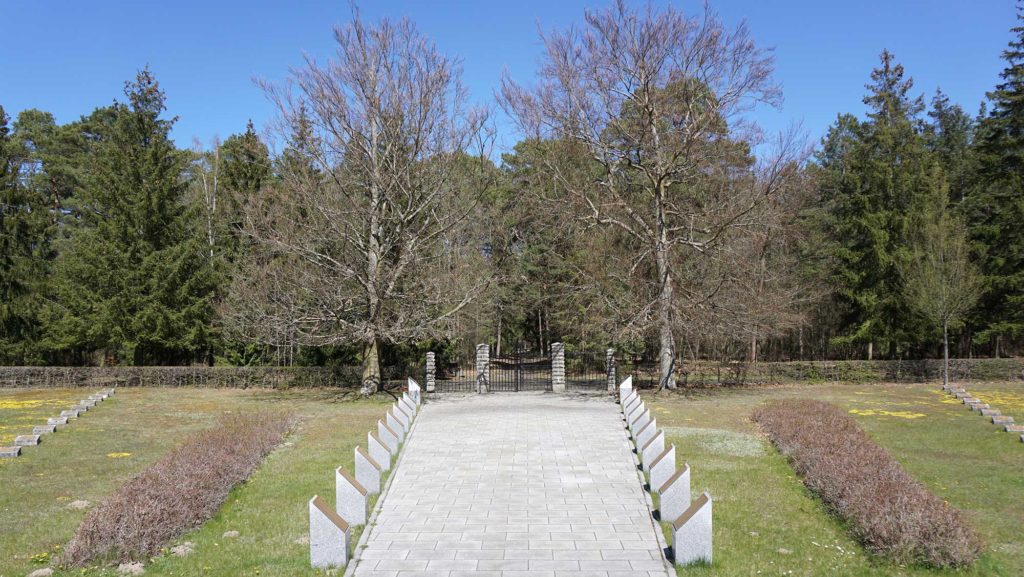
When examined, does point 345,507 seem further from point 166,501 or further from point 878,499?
point 878,499

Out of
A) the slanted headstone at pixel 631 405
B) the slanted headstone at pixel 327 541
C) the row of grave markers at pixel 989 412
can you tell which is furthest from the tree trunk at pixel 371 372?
the row of grave markers at pixel 989 412

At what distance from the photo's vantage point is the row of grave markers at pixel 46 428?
14578mm

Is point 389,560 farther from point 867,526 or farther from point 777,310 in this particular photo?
point 777,310

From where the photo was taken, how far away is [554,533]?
29.4 feet

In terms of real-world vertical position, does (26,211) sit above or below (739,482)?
above

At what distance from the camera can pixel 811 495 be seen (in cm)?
1105

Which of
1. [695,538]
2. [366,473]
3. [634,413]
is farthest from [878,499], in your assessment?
[634,413]

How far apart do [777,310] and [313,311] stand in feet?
64.5

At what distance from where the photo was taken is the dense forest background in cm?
2508

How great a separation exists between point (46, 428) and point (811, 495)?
1758cm

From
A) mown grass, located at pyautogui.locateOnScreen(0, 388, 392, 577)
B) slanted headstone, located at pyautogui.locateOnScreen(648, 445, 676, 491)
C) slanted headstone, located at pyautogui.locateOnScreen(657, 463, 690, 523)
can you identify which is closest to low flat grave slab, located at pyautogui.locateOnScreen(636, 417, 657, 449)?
slanted headstone, located at pyautogui.locateOnScreen(648, 445, 676, 491)

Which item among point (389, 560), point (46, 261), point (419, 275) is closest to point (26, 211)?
point (46, 261)

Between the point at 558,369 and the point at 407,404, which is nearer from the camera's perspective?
the point at 407,404

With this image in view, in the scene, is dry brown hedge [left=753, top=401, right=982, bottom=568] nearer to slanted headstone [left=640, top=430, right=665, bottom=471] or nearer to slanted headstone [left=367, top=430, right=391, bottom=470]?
slanted headstone [left=640, top=430, right=665, bottom=471]
